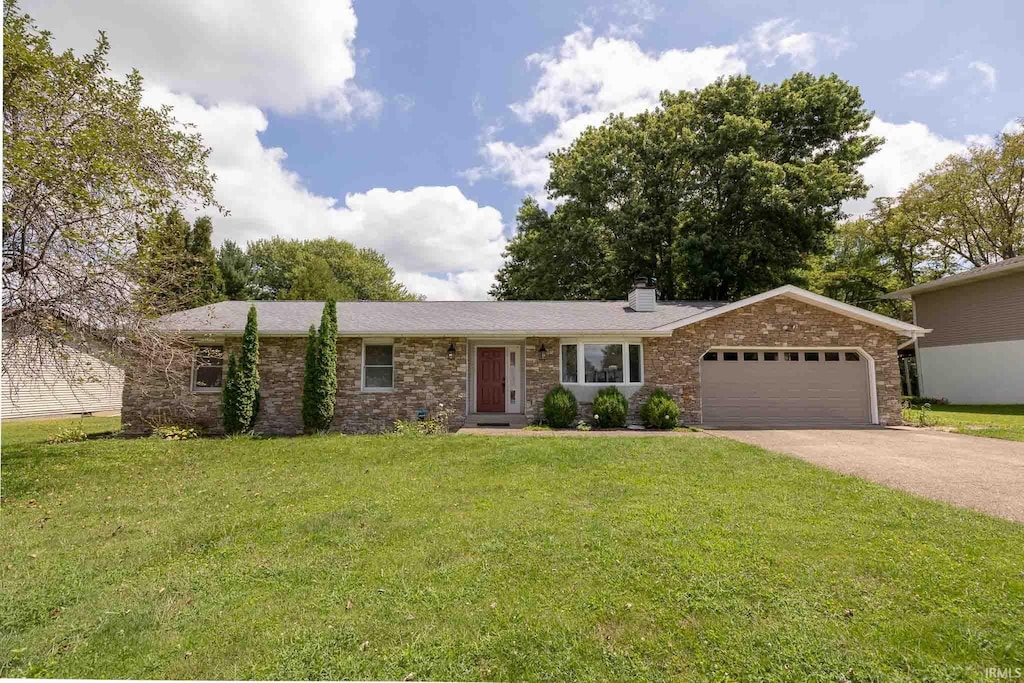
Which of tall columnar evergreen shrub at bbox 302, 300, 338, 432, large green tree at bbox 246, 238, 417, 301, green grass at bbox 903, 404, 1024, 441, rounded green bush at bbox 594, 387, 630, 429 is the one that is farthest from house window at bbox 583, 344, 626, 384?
large green tree at bbox 246, 238, 417, 301

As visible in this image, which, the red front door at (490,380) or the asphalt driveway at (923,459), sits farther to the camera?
the red front door at (490,380)

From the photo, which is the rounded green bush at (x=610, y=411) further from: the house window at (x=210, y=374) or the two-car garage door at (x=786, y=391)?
the house window at (x=210, y=374)

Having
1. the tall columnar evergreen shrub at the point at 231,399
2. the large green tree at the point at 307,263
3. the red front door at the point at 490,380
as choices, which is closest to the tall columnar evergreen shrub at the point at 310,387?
the tall columnar evergreen shrub at the point at 231,399

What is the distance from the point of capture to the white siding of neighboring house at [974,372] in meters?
16.7

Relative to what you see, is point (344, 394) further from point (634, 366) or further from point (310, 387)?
point (634, 366)

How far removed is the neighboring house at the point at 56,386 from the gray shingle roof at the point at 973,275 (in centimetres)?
2668

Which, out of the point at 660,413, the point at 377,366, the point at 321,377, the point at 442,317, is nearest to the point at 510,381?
the point at 442,317

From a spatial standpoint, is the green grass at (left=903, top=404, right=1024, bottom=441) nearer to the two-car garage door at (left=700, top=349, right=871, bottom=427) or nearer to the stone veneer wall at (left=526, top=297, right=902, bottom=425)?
the stone veneer wall at (left=526, top=297, right=902, bottom=425)

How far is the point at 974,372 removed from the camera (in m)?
17.9

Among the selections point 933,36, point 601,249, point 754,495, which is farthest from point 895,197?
point 754,495

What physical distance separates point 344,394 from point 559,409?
566cm

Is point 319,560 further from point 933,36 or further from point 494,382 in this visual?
point 933,36
